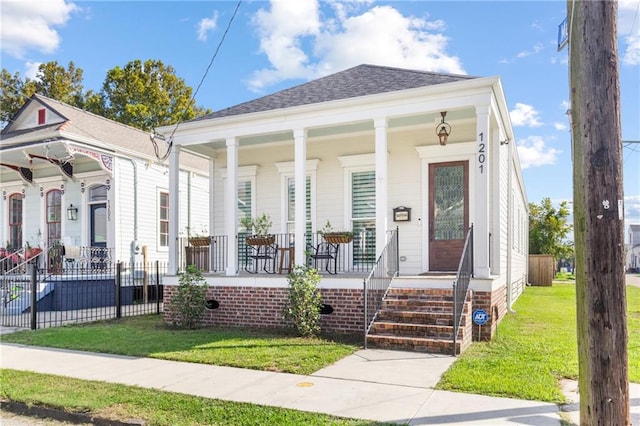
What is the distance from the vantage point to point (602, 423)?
317 centimetres

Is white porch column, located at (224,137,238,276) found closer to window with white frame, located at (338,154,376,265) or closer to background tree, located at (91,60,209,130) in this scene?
window with white frame, located at (338,154,376,265)

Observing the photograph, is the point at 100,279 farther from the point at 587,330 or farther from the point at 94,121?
the point at 587,330

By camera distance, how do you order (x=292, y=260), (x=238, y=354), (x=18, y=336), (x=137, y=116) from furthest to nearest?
(x=137, y=116) → (x=292, y=260) → (x=18, y=336) → (x=238, y=354)

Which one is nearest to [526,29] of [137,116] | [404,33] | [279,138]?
[404,33]

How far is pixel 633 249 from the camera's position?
72438 mm

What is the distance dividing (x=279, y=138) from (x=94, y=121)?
7.54 metres

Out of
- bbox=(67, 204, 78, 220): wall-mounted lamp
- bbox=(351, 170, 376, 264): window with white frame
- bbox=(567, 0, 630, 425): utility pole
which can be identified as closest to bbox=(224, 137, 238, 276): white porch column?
bbox=(351, 170, 376, 264): window with white frame

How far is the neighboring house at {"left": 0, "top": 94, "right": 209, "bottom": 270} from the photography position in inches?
546

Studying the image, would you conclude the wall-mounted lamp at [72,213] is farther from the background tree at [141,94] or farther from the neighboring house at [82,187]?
the background tree at [141,94]

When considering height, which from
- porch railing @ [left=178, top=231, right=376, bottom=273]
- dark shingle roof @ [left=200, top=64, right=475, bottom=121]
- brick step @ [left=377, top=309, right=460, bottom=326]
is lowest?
brick step @ [left=377, top=309, right=460, bottom=326]

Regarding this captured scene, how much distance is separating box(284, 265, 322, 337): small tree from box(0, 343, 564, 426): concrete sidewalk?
1286 millimetres

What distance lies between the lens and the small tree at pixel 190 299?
8859mm

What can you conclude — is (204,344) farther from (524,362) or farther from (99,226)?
(99,226)

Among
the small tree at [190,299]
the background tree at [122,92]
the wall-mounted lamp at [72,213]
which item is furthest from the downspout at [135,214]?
the background tree at [122,92]
